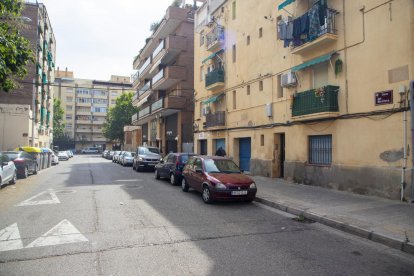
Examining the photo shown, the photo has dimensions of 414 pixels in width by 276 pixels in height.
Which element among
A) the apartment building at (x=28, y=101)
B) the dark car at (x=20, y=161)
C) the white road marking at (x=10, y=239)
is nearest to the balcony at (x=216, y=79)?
the dark car at (x=20, y=161)

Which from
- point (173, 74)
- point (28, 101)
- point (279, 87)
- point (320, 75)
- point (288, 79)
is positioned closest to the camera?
point (320, 75)

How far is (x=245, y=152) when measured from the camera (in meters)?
19.0

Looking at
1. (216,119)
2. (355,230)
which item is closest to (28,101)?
(216,119)

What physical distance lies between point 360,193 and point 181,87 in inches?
828

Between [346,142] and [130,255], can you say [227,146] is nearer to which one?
[346,142]

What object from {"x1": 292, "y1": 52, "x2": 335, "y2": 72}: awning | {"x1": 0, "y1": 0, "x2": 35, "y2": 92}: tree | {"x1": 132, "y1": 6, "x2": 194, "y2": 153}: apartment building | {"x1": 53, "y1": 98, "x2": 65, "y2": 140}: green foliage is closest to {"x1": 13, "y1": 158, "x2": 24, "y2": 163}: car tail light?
{"x1": 0, "y1": 0, "x2": 35, "y2": 92}: tree

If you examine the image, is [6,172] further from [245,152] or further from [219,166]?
[245,152]

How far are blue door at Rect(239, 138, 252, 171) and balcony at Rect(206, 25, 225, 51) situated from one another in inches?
274

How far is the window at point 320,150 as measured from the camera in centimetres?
1266

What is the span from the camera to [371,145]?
10.6 metres

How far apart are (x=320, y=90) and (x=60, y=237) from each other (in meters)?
10.4

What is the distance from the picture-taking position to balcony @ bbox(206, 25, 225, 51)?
68.5ft

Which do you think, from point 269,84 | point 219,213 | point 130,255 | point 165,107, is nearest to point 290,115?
point 269,84

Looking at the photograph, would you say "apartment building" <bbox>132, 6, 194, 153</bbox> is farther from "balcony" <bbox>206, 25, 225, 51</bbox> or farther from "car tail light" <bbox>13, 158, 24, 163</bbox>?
"car tail light" <bbox>13, 158, 24, 163</bbox>
